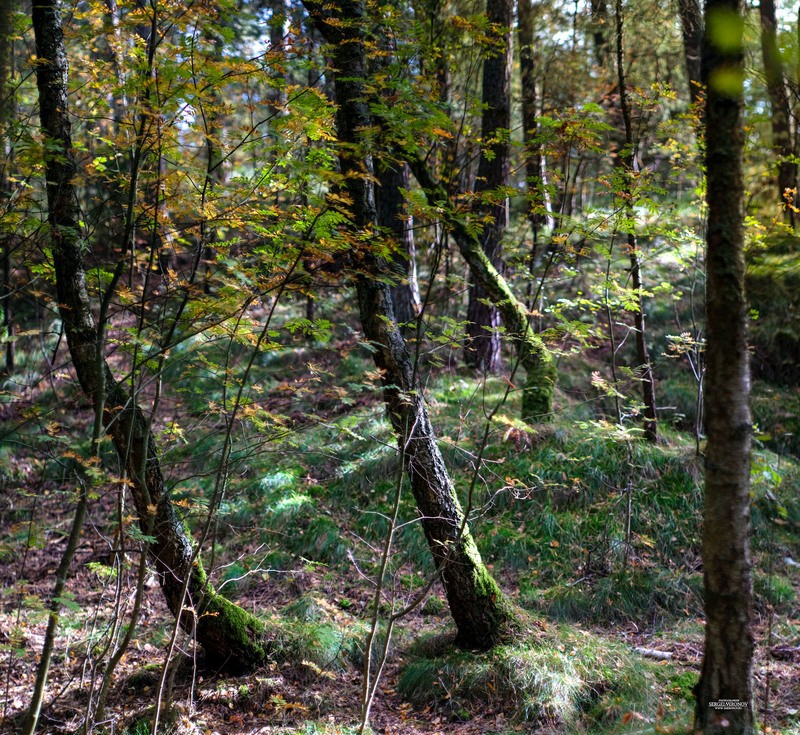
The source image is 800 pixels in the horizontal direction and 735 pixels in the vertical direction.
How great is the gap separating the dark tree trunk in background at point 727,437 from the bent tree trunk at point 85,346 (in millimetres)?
2558

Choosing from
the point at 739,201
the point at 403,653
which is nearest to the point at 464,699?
the point at 403,653

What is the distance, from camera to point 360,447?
24.6 ft

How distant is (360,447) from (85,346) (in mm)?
4250

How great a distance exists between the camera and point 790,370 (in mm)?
8219

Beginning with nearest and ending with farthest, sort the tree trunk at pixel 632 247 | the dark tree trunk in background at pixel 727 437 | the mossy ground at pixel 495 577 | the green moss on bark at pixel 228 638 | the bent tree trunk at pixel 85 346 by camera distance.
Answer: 1. the dark tree trunk in background at pixel 727 437
2. the bent tree trunk at pixel 85 346
3. the mossy ground at pixel 495 577
4. the green moss on bark at pixel 228 638
5. the tree trunk at pixel 632 247

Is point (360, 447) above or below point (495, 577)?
above

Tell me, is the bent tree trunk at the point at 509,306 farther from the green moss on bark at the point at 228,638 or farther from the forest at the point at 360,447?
the green moss on bark at the point at 228,638

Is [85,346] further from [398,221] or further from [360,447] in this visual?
[398,221]

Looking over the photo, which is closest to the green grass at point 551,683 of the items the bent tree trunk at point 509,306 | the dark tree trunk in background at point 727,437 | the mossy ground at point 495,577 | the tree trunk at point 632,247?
Result: the mossy ground at point 495,577

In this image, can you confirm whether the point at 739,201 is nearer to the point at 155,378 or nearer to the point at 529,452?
the point at 155,378

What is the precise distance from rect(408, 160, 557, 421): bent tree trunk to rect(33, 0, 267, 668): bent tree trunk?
83.9 inches

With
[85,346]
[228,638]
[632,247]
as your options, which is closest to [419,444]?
[228,638]

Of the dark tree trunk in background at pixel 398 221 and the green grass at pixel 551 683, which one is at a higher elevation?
the dark tree trunk in background at pixel 398 221

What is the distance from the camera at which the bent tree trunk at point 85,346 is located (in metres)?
3.46
